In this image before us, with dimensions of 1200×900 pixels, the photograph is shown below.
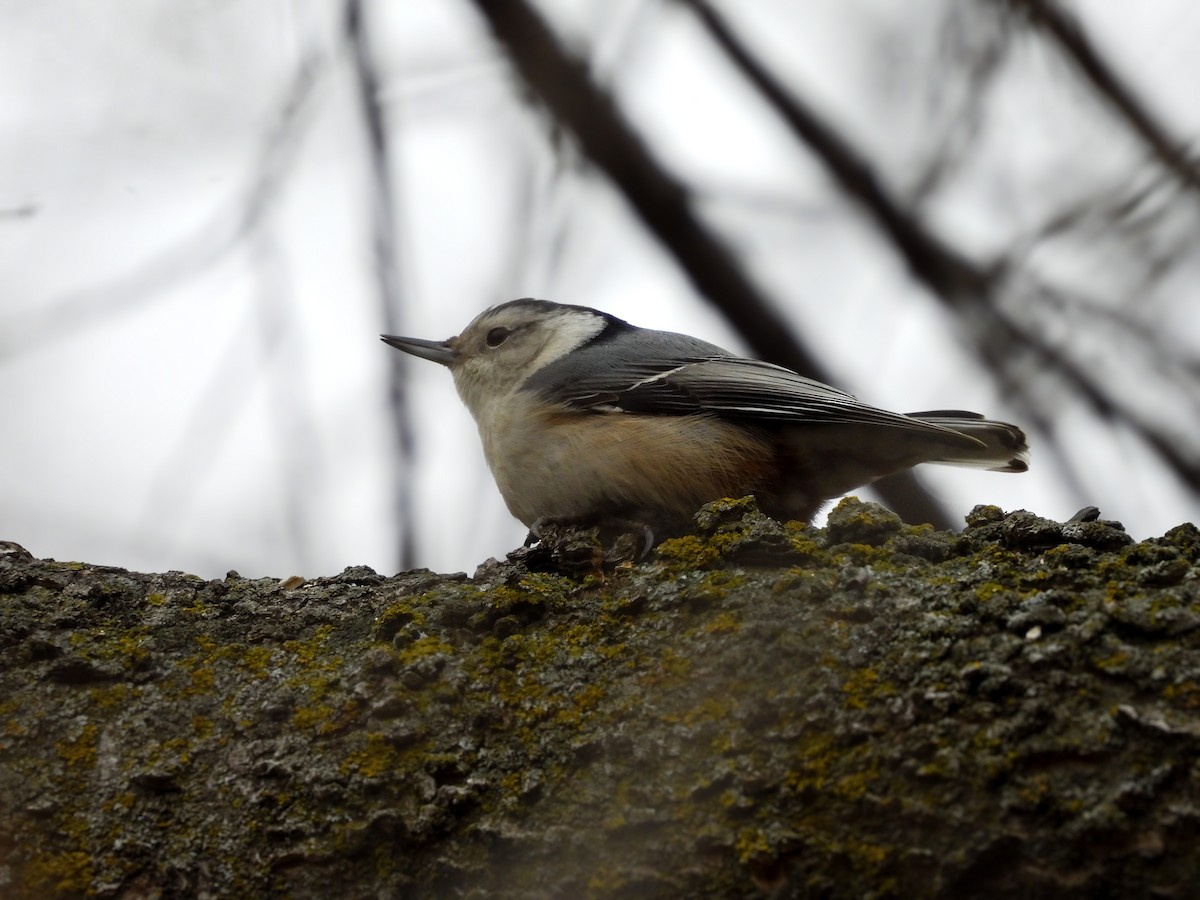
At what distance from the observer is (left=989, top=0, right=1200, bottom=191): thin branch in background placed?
3.03 m

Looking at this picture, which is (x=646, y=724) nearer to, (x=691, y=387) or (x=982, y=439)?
(x=691, y=387)

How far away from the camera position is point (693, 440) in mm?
3090

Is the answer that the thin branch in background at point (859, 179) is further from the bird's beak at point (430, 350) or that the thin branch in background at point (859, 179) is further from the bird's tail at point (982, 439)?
the bird's beak at point (430, 350)

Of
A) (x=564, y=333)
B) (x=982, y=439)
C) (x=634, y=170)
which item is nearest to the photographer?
(x=634, y=170)

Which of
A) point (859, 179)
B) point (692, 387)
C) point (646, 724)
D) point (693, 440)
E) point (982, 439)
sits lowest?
point (646, 724)

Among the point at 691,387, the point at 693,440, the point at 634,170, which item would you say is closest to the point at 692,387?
the point at 691,387

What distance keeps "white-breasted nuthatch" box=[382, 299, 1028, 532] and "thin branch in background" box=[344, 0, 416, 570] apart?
545 mm

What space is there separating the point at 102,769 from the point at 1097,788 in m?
1.30

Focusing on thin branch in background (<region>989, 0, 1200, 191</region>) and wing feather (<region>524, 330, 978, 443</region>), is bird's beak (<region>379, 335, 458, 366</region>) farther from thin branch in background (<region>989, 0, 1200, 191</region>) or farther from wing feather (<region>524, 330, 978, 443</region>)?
thin branch in background (<region>989, 0, 1200, 191</region>)

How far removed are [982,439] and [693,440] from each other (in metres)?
0.82

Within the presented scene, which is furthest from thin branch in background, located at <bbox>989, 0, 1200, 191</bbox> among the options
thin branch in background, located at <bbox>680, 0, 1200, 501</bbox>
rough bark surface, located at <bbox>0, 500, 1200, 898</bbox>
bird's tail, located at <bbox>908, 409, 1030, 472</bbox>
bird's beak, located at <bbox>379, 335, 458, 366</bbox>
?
bird's beak, located at <bbox>379, 335, 458, 366</bbox>

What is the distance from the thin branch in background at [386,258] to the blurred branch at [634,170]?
736 millimetres

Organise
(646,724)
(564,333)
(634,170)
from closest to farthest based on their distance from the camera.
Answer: (646,724), (634,170), (564,333)

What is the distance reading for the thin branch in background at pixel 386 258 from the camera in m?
3.63
